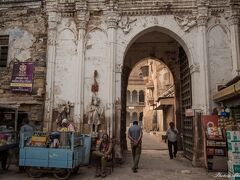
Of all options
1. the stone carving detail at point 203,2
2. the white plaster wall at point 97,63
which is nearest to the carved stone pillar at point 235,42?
the stone carving detail at point 203,2

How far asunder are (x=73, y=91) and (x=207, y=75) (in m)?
4.92

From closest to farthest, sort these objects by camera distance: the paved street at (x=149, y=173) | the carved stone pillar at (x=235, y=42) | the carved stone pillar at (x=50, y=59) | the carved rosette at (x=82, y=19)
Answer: the paved street at (x=149, y=173) → the carved stone pillar at (x=235, y=42) → the carved stone pillar at (x=50, y=59) → the carved rosette at (x=82, y=19)

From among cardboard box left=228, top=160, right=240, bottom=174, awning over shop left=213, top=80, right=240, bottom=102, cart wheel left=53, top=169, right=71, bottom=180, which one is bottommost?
cart wheel left=53, top=169, right=71, bottom=180

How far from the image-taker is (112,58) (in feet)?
32.4

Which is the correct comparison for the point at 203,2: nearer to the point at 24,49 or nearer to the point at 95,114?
the point at 95,114

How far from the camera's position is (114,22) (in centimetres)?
1005

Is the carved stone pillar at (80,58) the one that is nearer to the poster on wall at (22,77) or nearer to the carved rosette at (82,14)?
the carved rosette at (82,14)

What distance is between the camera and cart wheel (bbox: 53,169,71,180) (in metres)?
7.26

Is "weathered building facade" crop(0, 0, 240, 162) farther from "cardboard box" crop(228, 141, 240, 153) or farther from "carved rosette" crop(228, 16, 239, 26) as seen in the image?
"cardboard box" crop(228, 141, 240, 153)

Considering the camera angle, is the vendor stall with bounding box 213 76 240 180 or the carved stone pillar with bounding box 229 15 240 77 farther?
the carved stone pillar with bounding box 229 15 240 77

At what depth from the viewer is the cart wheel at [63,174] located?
7256 millimetres

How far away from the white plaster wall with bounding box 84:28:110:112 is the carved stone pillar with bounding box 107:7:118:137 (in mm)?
165

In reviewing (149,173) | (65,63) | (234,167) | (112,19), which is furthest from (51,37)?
(234,167)

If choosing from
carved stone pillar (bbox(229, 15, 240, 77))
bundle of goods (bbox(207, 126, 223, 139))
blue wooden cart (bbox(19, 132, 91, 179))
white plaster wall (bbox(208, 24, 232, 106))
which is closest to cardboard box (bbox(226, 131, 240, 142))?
bundle of goods (bbox(207, 126, 223, 139))
